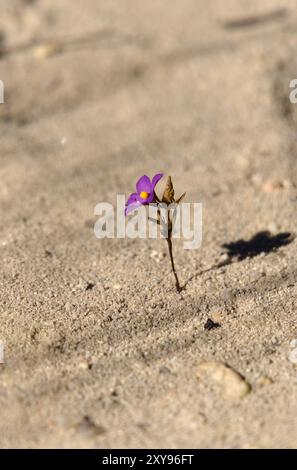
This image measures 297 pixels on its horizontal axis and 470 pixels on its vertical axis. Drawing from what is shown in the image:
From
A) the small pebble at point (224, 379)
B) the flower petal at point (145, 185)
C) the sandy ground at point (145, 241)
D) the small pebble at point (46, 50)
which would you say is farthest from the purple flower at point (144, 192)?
the small pebble at point (46, 50)

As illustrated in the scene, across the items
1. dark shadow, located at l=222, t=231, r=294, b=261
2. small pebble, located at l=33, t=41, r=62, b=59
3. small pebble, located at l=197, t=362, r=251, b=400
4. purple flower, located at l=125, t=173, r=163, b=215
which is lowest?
small pebble, located at l=197, t=362, r=251, b=400

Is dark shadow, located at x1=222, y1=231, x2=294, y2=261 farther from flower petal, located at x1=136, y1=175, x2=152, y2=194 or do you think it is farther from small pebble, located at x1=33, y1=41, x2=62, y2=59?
small pebble, located at x1=33, y1=41, x2=62, y2=59

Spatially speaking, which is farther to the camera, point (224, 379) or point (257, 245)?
point (257, 245)

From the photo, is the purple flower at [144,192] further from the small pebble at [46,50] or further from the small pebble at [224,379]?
the small pebble at [46,50]

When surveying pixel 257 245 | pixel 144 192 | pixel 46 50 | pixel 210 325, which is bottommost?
pixel 210 325

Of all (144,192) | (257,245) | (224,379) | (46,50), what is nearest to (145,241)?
(257,245)

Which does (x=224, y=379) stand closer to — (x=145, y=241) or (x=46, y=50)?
(x=145, y=241)

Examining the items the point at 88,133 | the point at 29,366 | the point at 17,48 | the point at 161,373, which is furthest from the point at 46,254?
the point at 17,48

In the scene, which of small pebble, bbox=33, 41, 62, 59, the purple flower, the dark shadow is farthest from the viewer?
small pebble, bbox=33, 41, 62, 59

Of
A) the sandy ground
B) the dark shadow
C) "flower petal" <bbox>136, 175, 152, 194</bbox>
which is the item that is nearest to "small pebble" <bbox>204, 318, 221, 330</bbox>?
the sandy ground
